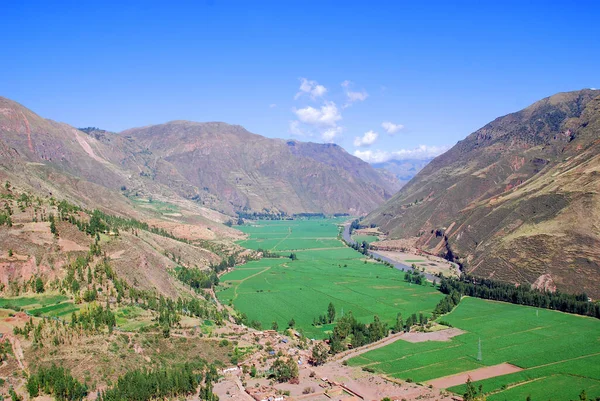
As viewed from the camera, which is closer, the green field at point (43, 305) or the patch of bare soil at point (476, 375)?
the patch of bare soil at point (476, 375)

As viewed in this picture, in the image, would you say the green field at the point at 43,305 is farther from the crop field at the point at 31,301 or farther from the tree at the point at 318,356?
the tree at the point at 318,356

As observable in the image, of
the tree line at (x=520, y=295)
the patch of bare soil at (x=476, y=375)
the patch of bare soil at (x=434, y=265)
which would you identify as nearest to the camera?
the patch of bare soil at (x=476, y=375)

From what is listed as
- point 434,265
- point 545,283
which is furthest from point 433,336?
point 434,265

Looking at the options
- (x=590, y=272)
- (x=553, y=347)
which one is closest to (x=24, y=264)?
(x=553, y=347)

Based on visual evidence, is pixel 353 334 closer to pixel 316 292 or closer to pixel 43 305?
pixel 316 292

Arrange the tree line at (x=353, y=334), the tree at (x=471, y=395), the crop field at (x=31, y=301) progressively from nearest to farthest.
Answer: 1. the tree at (x=471, y=395)
2. the crop field at (x=31, y=301)
3. the tree line at (x=353, y=334)

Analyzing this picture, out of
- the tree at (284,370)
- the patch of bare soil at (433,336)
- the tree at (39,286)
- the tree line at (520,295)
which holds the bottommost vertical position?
the tree at (284,370)

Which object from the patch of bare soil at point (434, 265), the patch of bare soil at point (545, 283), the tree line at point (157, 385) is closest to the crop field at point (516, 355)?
the patch of bare soil at point (545, 283)

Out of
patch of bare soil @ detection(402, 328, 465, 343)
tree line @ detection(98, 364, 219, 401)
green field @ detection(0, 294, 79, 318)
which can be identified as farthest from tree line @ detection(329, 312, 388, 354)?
green field @ detection(0, 294, 79, 318)
